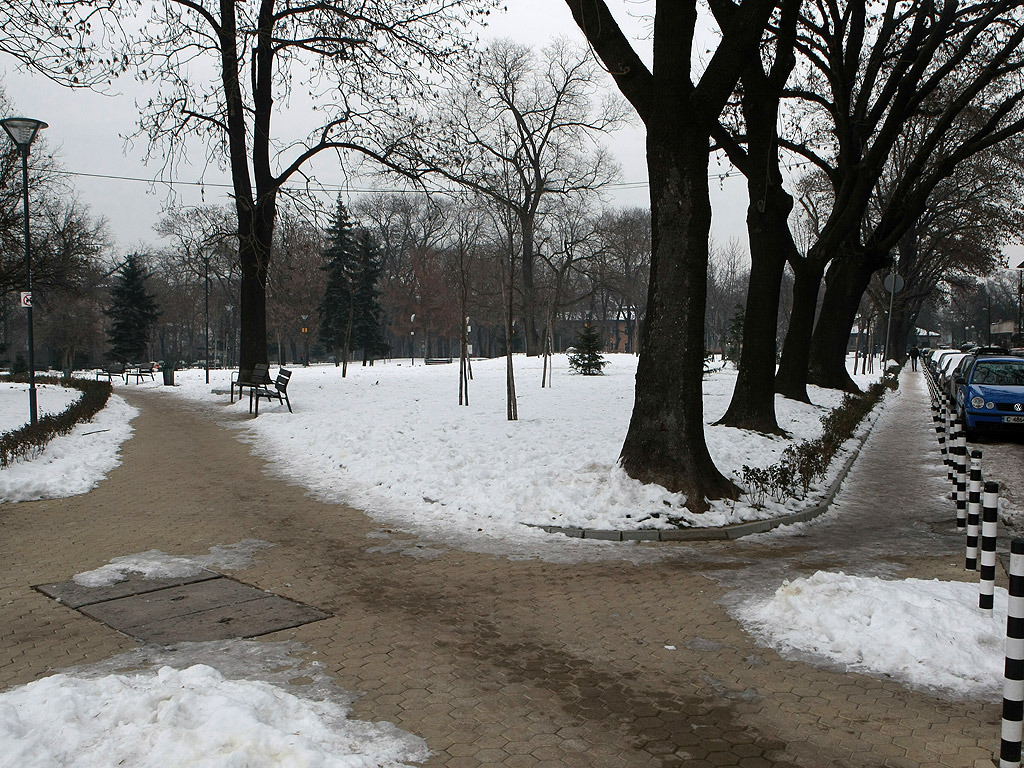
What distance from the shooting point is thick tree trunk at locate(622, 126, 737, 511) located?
9.38 m

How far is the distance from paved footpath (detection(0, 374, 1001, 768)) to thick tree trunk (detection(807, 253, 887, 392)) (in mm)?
16163

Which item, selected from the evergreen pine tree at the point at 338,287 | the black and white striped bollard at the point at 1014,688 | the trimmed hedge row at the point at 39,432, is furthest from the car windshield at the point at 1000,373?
the evergreen pine tree at the point at 338,287

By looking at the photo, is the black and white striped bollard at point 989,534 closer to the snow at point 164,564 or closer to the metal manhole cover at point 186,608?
the metal manhole cover at point 186,608

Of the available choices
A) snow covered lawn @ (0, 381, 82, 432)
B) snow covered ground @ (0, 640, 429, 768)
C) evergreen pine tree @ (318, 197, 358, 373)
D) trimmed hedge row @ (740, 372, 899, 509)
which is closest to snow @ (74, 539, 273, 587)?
snow covered ground @ (0, 640, 429, 768)

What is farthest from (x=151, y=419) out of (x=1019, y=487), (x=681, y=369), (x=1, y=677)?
(x=1019, y=487)

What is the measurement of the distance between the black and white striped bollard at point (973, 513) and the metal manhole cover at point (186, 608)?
524 cm

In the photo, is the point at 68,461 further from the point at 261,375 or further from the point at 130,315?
the point at 130,315

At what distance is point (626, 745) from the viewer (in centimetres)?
391

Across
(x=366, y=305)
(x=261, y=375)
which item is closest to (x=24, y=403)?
(x=261, y=375)

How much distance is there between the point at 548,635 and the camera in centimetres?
545

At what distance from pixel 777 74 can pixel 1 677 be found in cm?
1570

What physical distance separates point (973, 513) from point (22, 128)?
1772 cm

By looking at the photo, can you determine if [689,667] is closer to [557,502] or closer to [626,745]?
[626,745]

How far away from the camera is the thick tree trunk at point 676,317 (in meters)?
9.38
